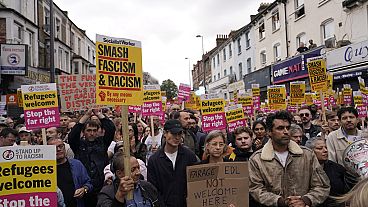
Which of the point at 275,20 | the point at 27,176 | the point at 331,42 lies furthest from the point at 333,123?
the point at 275,20

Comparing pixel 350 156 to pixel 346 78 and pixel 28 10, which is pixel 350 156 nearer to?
pixel 346 78

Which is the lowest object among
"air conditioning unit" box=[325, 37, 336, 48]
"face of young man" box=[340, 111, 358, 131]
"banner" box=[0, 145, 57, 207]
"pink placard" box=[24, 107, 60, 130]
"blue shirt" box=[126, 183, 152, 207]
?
"blue shirt" box=[126, 183, 152, 207]

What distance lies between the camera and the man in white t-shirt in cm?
386

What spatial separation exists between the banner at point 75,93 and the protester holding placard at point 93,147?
2.55 metres

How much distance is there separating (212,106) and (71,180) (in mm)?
4122

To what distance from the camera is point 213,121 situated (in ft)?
26.5

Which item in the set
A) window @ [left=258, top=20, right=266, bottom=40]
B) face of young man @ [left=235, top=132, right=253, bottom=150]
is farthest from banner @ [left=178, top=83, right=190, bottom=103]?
window @ [left=258, top=20, right=266, bottom=40]

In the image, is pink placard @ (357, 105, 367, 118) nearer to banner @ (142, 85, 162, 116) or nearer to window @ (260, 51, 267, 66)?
banner @ (142, 85, 162, 116)

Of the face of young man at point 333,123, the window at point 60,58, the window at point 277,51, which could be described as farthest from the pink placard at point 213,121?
the window at point 60,58

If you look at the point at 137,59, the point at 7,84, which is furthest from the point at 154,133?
the point at 7,84

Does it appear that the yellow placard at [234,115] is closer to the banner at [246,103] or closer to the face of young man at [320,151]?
the banner at [246,103]

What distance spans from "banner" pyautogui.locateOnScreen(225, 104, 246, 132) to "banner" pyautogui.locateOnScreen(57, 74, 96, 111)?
2.96 metres

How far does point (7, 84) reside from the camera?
75.7 ft

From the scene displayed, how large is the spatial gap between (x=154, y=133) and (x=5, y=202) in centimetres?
473
